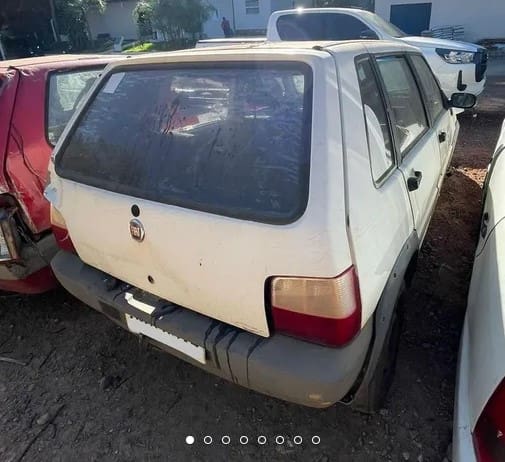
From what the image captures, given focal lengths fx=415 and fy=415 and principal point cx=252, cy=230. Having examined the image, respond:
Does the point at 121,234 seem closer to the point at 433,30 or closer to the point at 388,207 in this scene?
the point at 388,207

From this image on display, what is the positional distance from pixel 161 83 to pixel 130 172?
46 cm

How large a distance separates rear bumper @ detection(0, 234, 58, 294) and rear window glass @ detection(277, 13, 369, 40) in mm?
6427

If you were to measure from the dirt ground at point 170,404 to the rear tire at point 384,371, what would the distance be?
14 cm

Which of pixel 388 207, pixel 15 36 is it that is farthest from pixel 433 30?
pixel 15 36

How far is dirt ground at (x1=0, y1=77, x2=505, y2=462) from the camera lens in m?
2.00

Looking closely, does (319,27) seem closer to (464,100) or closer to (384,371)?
(464,100)

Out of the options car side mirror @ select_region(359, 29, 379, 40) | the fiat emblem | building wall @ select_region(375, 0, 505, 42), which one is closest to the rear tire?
the fiat emblem

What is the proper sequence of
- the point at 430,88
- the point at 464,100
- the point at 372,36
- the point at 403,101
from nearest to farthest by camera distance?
the point at 403,101, the point at 430,88, the point at 464,100, the point at 372,36

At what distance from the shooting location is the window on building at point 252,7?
2223 centimetres

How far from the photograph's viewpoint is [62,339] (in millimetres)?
2775

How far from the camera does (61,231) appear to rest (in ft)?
7.52

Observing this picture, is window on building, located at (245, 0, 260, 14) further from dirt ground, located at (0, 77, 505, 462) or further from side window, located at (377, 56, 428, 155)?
dirt ground, located at (0, 77, 505, 462)

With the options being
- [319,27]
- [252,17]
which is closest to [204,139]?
[319,27]

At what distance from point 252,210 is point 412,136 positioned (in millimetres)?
1465
